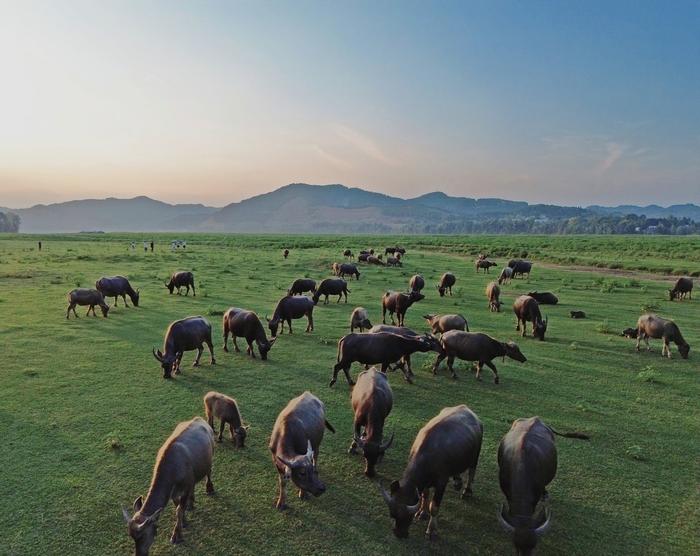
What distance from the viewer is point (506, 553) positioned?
6.75m

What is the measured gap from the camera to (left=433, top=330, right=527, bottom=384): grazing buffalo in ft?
44.0

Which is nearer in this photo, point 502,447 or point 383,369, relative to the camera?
point 502,447

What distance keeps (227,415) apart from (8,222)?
212 m

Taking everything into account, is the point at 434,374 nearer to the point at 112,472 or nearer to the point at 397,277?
the point at 112,472

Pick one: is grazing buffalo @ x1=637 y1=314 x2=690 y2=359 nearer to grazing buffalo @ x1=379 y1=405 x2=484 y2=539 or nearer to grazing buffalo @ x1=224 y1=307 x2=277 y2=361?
grazing buffalo @ x1=379 y1=405 x2=484 y2=539

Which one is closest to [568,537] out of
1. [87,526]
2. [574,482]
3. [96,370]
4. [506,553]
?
[506,553]

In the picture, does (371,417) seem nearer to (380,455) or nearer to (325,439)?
(380,455)

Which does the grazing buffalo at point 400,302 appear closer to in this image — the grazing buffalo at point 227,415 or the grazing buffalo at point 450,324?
the grazing buffalo at point 450,324

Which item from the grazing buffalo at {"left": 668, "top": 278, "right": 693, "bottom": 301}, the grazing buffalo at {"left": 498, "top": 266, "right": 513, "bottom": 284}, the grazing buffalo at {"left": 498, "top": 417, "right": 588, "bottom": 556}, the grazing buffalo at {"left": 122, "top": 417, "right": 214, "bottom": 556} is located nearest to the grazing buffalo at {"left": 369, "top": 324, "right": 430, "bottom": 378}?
the grazing buffalo at {"left": 498, "top": 417, "right": 588, "bottom": 556}

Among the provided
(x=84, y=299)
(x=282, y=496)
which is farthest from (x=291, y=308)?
(x=282, y=496)

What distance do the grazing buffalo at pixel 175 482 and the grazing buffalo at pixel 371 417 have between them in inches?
109

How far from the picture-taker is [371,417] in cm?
898

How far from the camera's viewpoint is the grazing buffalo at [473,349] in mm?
13414

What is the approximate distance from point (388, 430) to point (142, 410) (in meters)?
5.80
